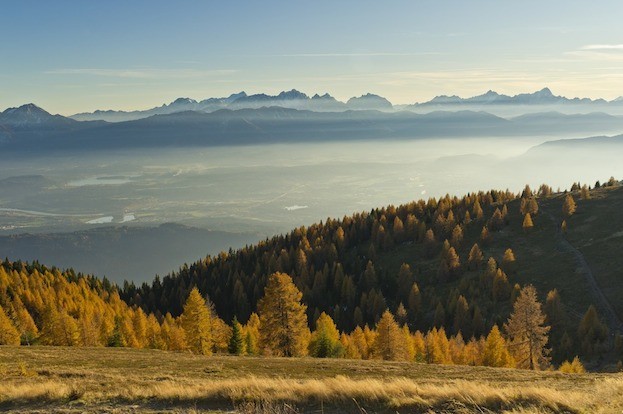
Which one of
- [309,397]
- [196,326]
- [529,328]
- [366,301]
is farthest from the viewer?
[366,301]

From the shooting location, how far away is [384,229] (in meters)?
172

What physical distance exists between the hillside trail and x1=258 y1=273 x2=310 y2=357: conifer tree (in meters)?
60.8

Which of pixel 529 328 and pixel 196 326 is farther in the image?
pixel 196 326

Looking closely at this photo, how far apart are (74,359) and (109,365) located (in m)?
4.70

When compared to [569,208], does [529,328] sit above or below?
below

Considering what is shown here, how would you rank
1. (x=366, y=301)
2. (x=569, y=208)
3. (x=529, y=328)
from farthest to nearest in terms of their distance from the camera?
(x=569, y=208)
(x=366, y=301)
(x=529, y=328)

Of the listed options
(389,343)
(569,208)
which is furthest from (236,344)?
(569,208)

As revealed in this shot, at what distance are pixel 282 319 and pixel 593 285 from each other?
258 feet

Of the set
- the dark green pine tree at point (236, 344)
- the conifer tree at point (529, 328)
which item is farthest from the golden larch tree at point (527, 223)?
the dark green pine tree at point (236, 344)

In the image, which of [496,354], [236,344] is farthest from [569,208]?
[236,344]

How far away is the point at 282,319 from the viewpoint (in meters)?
60.1

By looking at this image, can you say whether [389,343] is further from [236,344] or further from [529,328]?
[236,344]

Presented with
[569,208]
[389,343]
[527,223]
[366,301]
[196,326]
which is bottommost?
[366,301]

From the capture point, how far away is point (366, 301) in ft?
416
